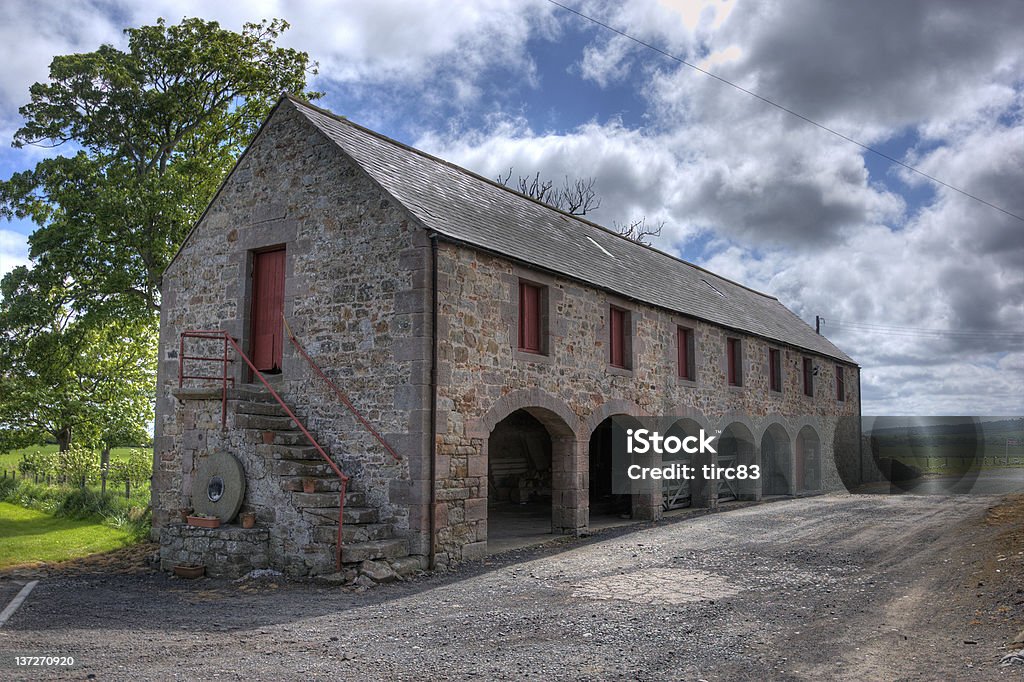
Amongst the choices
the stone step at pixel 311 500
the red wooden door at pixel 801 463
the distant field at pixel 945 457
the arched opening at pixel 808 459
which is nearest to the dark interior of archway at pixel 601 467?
the red wooden door at pixel 801 463

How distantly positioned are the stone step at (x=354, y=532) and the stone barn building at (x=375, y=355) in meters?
0.02

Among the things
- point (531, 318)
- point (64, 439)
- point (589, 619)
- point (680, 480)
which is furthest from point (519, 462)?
point (64, 439)

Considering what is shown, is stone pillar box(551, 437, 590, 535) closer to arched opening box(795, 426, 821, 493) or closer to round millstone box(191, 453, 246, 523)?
round millstone box(191, 453, 246, 523)

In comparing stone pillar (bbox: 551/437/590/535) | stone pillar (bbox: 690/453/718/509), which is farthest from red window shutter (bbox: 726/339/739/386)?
stone pillar (bbox: 551/437/590/535)

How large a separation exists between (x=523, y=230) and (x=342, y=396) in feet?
17.0

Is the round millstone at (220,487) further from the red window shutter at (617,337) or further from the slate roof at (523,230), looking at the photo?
the red window shutter at (617,337)

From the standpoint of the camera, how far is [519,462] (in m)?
20.6

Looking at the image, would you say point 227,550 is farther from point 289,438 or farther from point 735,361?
point 735,361

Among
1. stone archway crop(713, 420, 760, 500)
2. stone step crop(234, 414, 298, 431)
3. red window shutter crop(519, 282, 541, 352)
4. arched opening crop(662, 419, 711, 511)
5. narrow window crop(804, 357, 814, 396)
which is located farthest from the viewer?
narrow window crop(804, 357, 814, 396)

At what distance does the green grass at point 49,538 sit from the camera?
42.9 ft

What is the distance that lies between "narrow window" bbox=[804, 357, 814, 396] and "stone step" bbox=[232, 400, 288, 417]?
707 inches

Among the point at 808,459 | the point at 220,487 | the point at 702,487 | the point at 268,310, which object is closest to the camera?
the point at 220,487

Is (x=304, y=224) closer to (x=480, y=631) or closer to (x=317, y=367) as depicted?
(x=317, y=367)

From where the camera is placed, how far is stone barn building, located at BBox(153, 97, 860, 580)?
35.4ft
